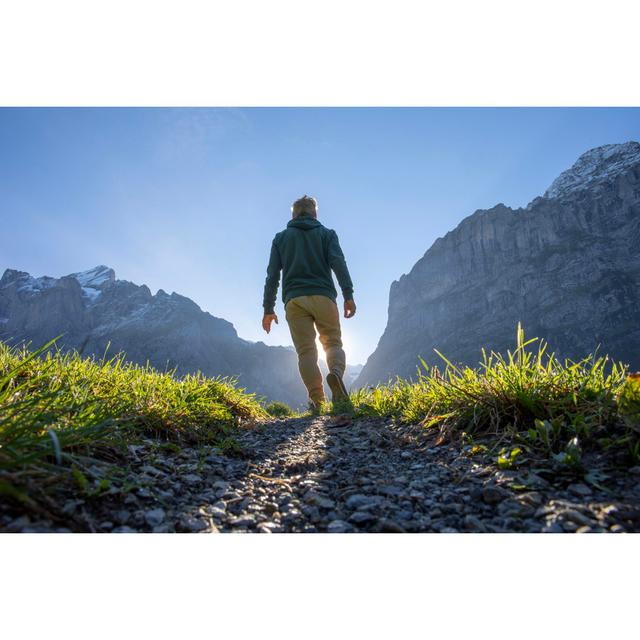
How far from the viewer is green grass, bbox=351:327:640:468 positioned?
8.11 feet

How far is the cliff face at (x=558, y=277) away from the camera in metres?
148

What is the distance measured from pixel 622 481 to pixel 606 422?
638 millimetres

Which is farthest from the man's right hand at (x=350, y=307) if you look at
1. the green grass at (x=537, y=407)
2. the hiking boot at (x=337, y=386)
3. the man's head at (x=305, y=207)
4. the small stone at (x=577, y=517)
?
the small stone at (x=577, y=517)

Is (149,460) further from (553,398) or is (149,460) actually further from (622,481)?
(553,398)

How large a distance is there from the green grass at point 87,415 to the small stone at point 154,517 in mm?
289

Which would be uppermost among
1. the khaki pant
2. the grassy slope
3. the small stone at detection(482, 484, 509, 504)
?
the khaki pant

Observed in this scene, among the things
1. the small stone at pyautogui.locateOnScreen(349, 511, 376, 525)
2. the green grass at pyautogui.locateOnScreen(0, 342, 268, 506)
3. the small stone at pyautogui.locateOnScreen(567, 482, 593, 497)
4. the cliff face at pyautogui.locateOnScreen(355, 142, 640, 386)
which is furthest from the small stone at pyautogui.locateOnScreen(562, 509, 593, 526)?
the cliff face at pyautogui.locateOnScreen(355, 142, 640, 386)

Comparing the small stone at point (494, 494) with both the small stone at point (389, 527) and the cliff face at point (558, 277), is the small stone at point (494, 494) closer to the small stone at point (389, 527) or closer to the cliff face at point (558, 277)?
the small stone at point (389, 527)

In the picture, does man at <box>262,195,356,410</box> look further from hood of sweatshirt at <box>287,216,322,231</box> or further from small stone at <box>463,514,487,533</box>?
small stone at <box>463,514,487,533</box>

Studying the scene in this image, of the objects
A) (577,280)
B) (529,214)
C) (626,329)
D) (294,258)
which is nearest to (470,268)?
(529,214)

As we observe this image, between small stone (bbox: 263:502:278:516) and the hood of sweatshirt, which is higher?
the hood of sweatshirt

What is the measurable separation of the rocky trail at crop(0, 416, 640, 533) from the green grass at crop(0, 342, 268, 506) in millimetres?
188

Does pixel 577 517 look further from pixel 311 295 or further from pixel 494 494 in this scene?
pixel 311 295

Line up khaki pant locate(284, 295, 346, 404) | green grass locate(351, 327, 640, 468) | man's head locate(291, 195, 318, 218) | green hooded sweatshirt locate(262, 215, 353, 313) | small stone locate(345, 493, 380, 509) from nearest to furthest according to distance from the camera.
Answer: small stone locate(345, 493, 380, 509)
green grass locate(351, 327, 640, 468)
khaki pant locate(284, 295, 346, 404)
green hooded sweatshirt locate(262, 215, 353, 313)
man's head locate(291, 195, 318, 218)
